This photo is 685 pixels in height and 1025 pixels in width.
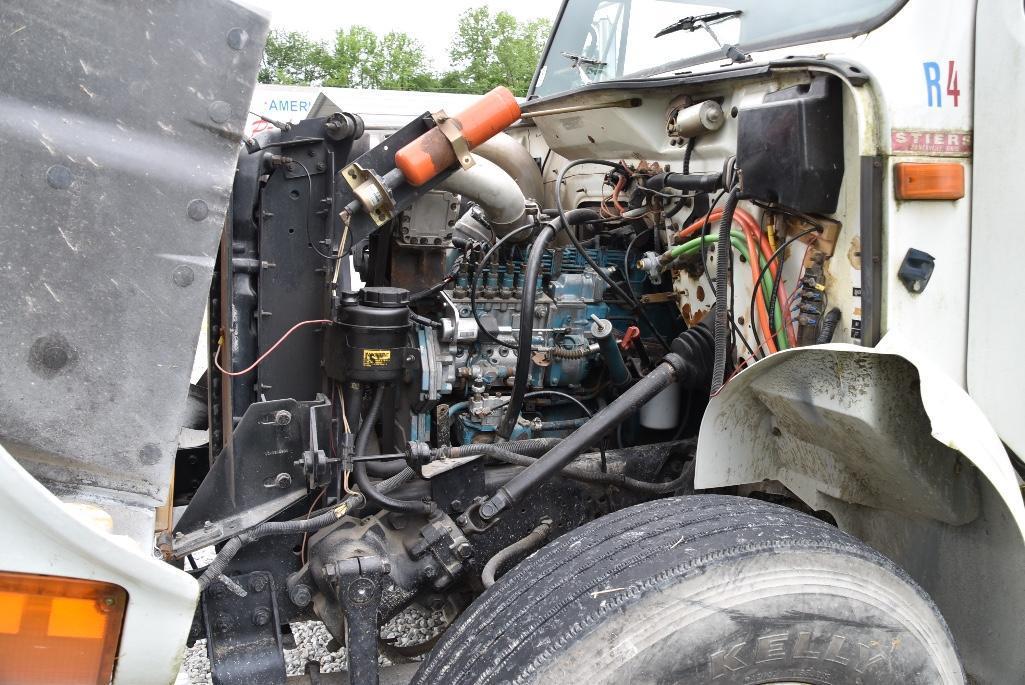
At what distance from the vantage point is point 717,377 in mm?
2117

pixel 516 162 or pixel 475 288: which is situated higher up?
pixel 516 162

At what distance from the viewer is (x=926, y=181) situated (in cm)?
182

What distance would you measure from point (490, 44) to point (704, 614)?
30917 mm

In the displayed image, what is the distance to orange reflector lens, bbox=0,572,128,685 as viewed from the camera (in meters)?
1.13

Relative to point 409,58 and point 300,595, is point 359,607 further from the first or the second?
point 409,58

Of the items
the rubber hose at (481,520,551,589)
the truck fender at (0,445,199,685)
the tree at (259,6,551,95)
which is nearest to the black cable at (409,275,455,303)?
the rubber hose at (481,520,551,589)

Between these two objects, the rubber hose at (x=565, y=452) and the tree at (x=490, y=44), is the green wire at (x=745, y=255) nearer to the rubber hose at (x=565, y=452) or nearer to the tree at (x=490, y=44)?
the rubber hose at (x=565, y=452)

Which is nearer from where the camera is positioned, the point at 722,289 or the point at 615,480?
the point at 722,289

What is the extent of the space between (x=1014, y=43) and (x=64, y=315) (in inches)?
73.1

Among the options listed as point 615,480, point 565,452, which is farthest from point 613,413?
point 615,480

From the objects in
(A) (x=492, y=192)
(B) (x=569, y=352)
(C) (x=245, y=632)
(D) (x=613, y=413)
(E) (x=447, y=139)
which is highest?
(E) (x=447, y=139)

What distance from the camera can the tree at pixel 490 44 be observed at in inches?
1167

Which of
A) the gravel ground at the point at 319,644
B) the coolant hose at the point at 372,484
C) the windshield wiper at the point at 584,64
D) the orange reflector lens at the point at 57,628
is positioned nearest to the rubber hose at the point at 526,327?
the coolant hose at the point at 372,484

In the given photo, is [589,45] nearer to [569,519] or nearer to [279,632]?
[569,519]
